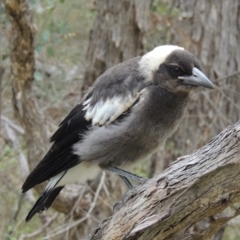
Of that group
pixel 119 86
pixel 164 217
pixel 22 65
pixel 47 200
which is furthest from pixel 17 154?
pixel 164 217

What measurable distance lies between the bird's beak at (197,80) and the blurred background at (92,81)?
1.38m

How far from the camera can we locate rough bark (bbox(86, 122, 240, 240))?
228 centimetres

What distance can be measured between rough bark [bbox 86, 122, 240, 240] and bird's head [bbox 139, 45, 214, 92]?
63 centimetres

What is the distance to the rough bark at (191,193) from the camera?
2.28 m

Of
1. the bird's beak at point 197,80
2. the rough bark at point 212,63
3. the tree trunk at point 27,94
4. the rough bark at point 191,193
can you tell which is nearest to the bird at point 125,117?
the bird's beak at point 197,80

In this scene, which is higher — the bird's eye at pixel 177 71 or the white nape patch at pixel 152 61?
the white nape patch at pixel 152 61

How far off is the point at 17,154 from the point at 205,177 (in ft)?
9.20

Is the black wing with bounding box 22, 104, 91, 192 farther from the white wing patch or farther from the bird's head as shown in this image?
the bird's head

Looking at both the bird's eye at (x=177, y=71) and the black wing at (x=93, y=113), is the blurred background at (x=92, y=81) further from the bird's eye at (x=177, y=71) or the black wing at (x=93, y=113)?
the bird's eye at (x=177, y=71)

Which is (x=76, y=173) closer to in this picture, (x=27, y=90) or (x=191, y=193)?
(x=27, y=90)

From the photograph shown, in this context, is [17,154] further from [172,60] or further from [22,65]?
[172,60]

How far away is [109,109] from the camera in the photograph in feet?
10.5

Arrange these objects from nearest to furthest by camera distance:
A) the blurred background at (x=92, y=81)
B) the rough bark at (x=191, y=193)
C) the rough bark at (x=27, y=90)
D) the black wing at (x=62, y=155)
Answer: the rough bark at (x=191, y=193) → the black wing at (x=62, y=155) → the rough bark at (x=27, y=90) → the blurred background at (x=92, y=81)

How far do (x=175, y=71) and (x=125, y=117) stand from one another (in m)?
0.35
